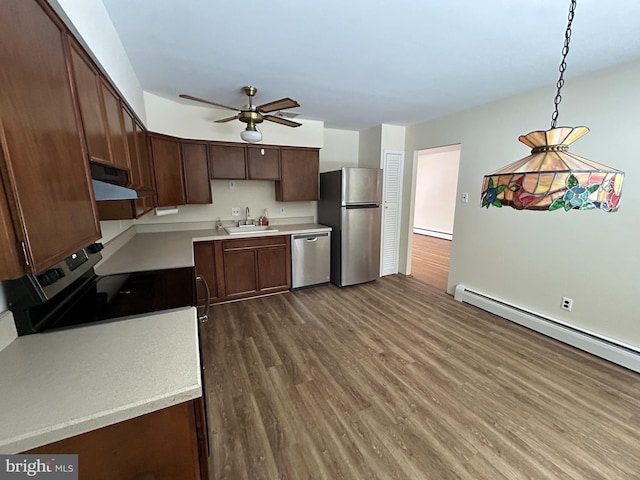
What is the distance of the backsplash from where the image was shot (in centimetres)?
355

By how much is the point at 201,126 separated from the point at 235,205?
42.6 inches

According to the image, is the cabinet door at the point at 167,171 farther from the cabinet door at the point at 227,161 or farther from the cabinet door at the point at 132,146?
the cabinet door at the point at 132,146

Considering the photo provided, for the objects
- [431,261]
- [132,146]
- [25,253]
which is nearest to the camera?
[25,253]

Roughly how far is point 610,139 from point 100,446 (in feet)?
11.9

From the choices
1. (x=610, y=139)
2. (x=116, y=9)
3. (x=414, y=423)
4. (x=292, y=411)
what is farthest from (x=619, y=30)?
(x=292, y=411)

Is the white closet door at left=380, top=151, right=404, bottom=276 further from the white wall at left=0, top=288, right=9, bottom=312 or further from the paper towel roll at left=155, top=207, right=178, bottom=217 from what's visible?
the white wall at left=0, top=288, right=9, bottom=312

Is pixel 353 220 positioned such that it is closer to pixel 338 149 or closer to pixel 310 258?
pixel 310 258

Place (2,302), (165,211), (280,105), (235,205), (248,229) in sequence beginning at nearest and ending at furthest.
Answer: (2,302), (280,105), (165,211), (248,229), (235,205)

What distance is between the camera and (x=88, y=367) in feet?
3.04

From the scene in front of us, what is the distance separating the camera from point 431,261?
5363 millimetres

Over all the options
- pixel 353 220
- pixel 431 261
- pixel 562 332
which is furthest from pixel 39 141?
pixel 431 261

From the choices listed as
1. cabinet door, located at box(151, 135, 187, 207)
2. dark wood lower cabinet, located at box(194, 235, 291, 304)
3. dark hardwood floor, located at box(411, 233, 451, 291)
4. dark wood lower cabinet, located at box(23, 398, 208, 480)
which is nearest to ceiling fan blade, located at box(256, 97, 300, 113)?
cabinet door, located at box(151, 135, 187, 207)

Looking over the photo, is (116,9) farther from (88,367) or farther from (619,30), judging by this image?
(619,30)

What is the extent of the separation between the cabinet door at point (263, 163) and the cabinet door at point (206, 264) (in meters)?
1.07
